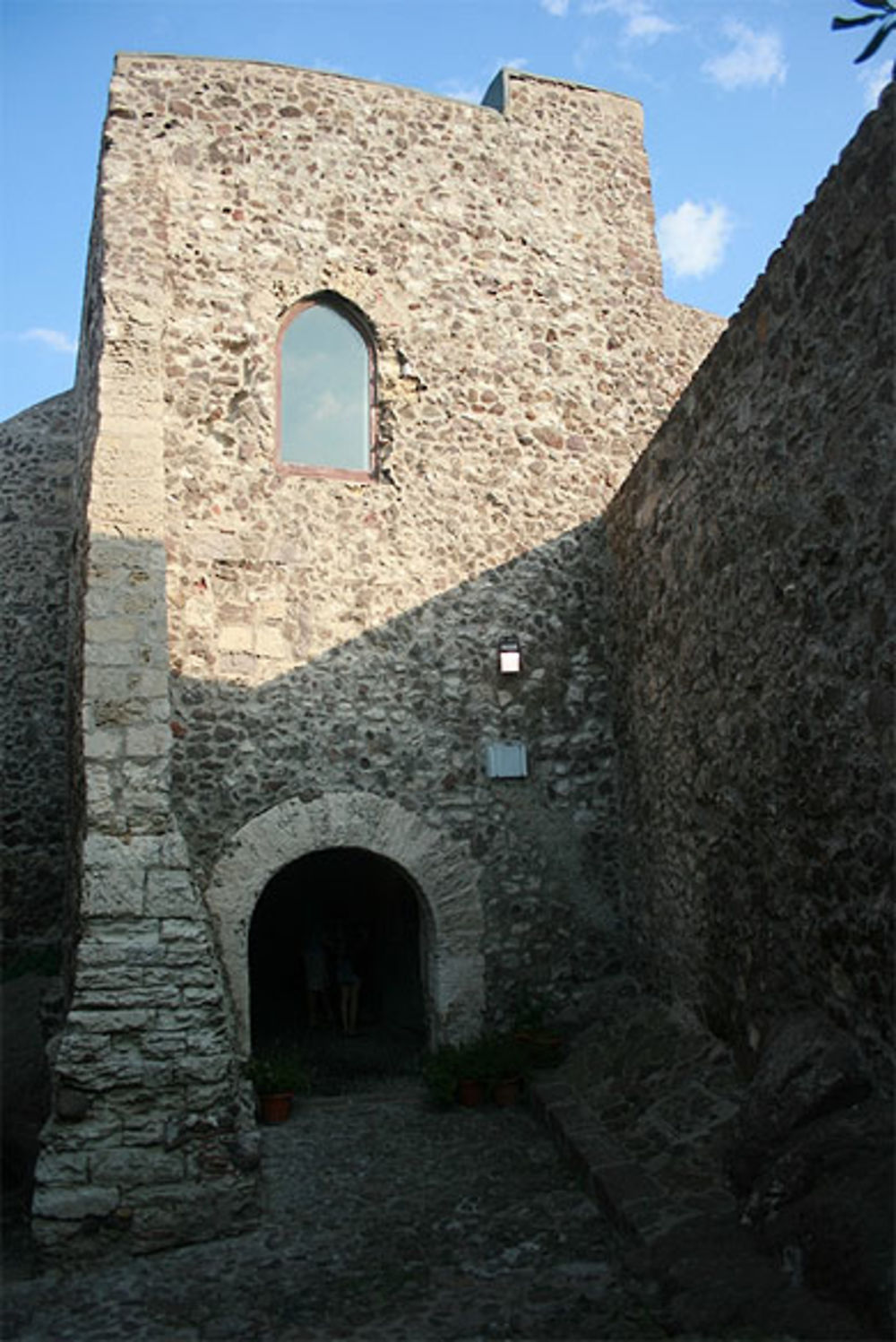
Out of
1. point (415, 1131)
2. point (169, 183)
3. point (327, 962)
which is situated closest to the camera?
point (415, 1131)

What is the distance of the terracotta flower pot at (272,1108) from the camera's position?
5930 mm

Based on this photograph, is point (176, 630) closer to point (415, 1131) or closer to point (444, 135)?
point (415, 1131)

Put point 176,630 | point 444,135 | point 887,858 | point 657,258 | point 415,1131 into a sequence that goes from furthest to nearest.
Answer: point 657,258 → point 444,135 → point 176,630 → point 415,1131 → point 887,858

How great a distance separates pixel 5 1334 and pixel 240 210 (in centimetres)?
651

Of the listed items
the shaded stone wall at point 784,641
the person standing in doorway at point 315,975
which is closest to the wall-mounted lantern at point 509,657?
the shaded stone wall at point 784,641

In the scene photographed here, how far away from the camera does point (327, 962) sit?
9.15 m

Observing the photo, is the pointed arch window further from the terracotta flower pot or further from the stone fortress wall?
the terracotta flower pot

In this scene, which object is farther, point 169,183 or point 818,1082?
point 169,183

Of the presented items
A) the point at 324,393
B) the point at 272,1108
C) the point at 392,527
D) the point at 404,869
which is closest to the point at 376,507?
the point at 392,527

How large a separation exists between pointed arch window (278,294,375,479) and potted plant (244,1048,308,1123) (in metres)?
3.80

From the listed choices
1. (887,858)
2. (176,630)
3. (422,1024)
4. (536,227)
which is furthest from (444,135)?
(422,1024)

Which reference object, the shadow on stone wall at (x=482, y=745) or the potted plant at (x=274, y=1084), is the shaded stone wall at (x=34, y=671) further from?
the potted plant at (x=274, y=1084)

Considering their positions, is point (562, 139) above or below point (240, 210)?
above

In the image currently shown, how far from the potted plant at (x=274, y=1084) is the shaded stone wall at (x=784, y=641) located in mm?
2368
